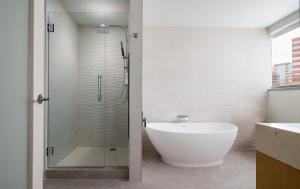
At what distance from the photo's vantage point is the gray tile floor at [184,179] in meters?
2.27

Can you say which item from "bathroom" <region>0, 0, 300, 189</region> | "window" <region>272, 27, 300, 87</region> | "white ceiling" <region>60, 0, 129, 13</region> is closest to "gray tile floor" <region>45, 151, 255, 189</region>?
"bathroom" <region>0, 0, 300, 189</region>

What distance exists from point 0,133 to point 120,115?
2.13 m

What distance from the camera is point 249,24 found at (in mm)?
3611

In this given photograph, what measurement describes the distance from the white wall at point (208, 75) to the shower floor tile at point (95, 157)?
929 millimetres

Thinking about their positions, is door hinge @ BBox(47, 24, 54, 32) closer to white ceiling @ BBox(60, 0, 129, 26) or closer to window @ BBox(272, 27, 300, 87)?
white ceiling @ BBox(60, 0, 129, 26)

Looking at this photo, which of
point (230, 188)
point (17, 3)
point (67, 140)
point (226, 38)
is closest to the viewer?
point (17, 3)

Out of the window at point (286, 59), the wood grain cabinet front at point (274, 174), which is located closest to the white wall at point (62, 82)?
the wood grain cabinet front at point (274, 174)

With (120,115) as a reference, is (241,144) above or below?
below

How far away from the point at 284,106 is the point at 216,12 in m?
1.91

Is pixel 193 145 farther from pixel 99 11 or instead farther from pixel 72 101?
pixel 99 11

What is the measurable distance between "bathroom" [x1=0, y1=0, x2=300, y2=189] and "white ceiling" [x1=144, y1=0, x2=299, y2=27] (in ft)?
0.06

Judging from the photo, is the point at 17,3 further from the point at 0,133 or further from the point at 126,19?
the point at 126,19

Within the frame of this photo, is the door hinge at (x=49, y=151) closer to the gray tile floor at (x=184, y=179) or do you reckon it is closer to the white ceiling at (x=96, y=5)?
the gray tile floor at (x=184, y=179)

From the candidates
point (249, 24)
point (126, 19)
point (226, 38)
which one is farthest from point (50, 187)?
point (249, 24)
